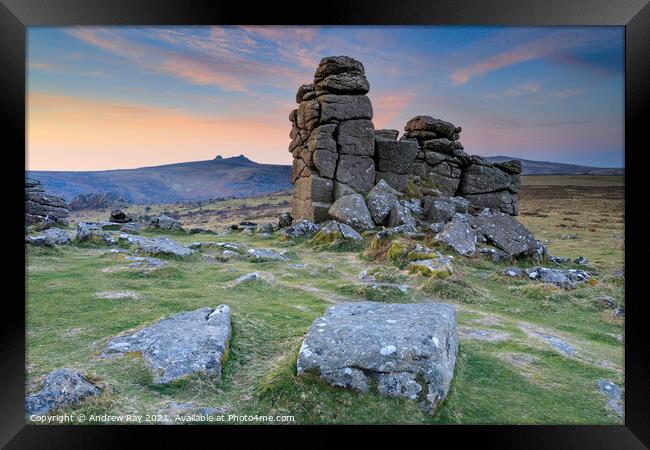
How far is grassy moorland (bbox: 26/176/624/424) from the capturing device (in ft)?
18.6

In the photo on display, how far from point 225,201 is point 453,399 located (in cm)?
7456

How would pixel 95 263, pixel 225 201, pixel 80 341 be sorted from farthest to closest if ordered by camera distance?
pixel 225 201 → pixel 95 263 → pixel 80 341

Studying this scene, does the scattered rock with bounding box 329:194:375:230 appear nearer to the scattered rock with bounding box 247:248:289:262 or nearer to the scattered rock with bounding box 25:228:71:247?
the scattered rock with bounding box 247:248:289:262

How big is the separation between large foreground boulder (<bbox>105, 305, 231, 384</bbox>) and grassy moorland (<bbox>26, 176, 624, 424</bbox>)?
195mm

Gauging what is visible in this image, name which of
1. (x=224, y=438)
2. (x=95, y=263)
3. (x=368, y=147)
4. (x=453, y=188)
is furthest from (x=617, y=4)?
(x=453, y=188)

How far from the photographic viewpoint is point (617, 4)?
603 cm

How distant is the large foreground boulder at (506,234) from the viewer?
60.9 ft

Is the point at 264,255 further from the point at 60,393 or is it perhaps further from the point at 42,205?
the point at 42,205

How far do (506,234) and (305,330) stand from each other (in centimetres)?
1443

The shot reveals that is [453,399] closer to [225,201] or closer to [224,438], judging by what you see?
[224,438]

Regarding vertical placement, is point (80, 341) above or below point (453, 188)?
below

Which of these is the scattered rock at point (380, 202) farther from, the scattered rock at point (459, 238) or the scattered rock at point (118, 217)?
the scattered rock at point (118, 217)

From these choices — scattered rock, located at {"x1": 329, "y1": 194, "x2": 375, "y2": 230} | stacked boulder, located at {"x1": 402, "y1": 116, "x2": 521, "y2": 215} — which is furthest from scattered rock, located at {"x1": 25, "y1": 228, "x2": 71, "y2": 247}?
stacked boulder, located at {"x1": 402, "y1": 116, "x2": 521, "y2": 215}

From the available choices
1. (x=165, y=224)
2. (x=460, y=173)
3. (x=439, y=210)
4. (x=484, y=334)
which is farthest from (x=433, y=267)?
(x=165, y=224)
